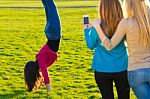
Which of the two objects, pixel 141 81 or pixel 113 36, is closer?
pixel 141 81

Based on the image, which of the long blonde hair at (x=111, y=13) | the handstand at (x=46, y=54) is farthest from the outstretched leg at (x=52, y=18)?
the long blonde hair at (x=111, y=13)

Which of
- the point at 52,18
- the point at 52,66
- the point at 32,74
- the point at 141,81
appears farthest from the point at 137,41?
the point at 52,66

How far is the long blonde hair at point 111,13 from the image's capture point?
5629mm

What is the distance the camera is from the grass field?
9.09m

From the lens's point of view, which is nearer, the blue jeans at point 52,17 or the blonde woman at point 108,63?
the blonde woman at point 108,63

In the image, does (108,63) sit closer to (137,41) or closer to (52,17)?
(137,41)

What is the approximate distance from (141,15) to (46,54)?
2919mm

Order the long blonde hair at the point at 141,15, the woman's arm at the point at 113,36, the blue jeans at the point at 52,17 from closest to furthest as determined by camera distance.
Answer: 1. the long blonde hair at the point at 141,15
2. the woman's arm at the point at 113,36
3. the blue jeans at the point at 52,17

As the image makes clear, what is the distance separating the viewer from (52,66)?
1191 cm

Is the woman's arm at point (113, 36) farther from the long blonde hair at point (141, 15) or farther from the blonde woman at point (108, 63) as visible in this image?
the long blonde hair at point (141, 15)

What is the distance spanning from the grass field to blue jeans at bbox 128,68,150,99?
305cm

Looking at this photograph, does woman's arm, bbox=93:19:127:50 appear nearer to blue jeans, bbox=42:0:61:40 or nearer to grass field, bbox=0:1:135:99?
blue jeans, bbox=42:0:61:40

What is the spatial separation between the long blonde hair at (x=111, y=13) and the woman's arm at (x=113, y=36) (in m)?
0.10

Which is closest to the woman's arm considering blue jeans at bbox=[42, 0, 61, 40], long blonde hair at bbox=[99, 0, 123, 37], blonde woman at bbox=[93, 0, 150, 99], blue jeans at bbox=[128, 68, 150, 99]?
blonde woman at bbox=[93, 0, 150, 99]
